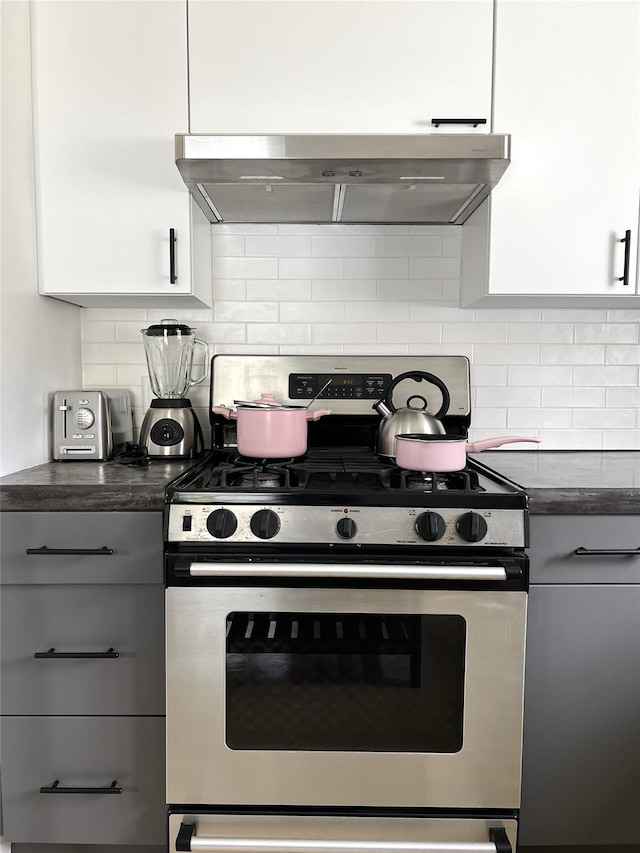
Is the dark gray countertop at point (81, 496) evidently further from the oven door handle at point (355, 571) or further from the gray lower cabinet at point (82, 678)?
the oven door handle at point (355, 571)

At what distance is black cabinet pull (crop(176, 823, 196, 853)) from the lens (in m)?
1.41

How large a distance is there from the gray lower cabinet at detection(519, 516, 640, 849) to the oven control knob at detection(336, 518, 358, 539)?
0.45 metres

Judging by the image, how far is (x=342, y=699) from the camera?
1435 millimetres

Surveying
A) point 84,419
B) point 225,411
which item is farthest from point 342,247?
point 84,419

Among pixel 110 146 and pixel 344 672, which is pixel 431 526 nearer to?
pixel 344 672

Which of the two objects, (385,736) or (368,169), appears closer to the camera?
(385,736)

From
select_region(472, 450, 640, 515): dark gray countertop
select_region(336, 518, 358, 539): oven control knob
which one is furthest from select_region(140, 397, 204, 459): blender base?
select_region(472, 450, 640, 515): dark gray countertop

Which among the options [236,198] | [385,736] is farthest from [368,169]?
[385,736]

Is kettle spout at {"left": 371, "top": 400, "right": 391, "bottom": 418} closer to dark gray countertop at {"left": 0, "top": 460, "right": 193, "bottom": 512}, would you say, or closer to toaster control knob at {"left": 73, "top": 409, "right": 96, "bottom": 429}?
dark gray countertop at {"left": 0, "top": 460, "right": 193, "bottom": 512}

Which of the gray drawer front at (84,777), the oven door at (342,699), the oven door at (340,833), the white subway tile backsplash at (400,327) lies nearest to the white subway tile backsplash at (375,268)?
the white subway tile backsplash at (400,327)

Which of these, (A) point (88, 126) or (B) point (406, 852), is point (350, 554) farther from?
(A) point (88, 126)

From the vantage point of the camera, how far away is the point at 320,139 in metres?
1.53

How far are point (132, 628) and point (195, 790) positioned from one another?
16.0 inches

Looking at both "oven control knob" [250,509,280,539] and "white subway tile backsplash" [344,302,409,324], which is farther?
"white subway tile backsplash" [344,302,409,324]
